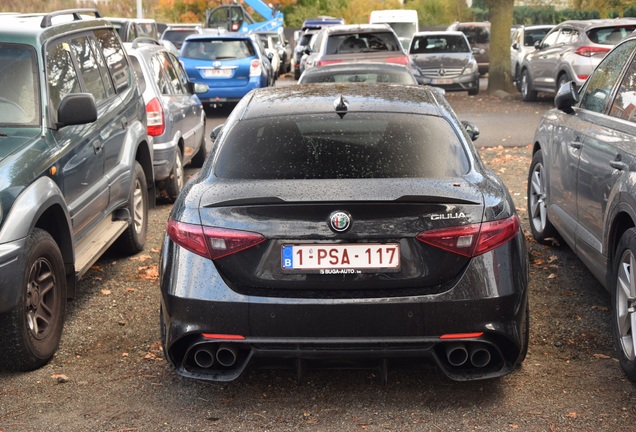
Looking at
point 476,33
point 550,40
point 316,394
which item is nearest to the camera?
point 316,394

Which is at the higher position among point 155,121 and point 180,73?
point 180,73

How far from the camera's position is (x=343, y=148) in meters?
5.22

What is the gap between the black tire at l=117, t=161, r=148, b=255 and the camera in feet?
26.7

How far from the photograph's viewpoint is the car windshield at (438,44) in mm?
26859

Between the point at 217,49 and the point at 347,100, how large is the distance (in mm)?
16147

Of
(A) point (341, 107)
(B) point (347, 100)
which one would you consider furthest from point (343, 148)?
(B) point (347, 100)

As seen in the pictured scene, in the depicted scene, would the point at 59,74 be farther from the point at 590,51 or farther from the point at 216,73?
the point at 590,51

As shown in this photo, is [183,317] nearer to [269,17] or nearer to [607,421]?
[607,421]

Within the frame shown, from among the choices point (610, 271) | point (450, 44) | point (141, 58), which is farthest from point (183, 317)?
point (450, 44)

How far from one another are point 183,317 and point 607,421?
2.00m

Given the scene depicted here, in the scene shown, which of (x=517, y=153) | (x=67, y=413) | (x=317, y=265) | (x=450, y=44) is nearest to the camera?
(x=317, y=265)

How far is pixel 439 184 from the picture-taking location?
4730mm

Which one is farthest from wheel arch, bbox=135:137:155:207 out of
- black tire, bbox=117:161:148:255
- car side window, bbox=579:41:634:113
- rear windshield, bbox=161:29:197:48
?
rear windshield, bbox=161:29:197:48

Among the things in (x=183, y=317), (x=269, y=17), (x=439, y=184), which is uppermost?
(x=439, y=184)
